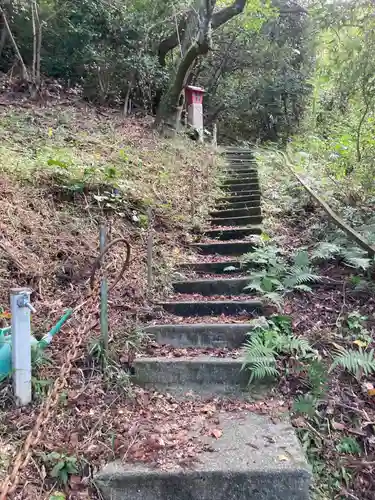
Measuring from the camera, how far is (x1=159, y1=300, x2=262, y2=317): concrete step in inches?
151

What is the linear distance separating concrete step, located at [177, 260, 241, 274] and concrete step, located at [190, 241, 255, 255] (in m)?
0.45

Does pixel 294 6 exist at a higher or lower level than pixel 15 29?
higher

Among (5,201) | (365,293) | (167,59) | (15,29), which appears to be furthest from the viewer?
(167,59)

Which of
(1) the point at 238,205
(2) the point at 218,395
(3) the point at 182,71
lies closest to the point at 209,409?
(2) the point at 218,395

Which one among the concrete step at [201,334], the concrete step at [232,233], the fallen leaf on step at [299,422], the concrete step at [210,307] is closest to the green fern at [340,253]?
the concrete step at [210,307]

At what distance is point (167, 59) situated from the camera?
1344 cm

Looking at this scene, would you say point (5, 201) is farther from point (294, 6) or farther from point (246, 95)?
point (294, 6)

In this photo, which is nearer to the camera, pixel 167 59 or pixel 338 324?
pixel 338 324

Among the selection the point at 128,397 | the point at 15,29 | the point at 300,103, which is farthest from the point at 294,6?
the point at 128,397

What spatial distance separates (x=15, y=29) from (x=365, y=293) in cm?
1022

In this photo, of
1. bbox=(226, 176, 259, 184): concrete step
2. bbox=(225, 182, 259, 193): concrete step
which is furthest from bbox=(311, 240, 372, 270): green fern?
bbox=(226, 176, 259, 184): concrete step

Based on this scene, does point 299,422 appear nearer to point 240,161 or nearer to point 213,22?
point 240,161

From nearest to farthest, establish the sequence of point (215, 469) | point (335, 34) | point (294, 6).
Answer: point (215, 469) → point (335, 34) → point (294, 6)

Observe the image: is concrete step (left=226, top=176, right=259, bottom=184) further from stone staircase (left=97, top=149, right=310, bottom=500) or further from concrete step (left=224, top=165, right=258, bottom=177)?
stone staircase (left=97, top=149, right=310, bottom=500)
